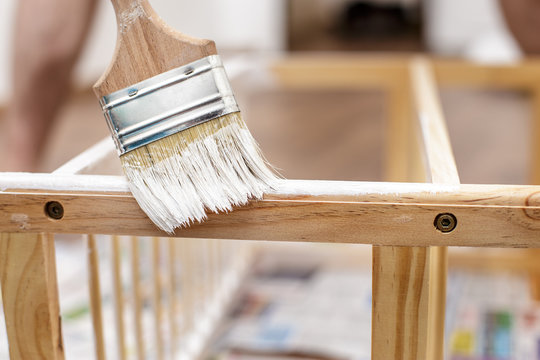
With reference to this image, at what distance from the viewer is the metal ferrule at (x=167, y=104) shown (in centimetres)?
41

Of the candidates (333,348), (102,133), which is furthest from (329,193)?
(102,133)

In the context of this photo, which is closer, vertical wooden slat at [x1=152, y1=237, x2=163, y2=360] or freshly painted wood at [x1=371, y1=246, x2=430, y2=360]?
freshly painted wood at [x1=371, y1=246, x2=430, y2=360]

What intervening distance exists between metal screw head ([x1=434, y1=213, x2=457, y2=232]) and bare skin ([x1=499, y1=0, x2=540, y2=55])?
27.8 inches

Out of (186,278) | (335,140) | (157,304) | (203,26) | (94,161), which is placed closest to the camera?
(94,161)

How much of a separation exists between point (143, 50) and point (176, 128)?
56 mm

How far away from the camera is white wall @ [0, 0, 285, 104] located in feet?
7.44

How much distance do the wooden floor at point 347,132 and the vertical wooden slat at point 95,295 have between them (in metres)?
0.99

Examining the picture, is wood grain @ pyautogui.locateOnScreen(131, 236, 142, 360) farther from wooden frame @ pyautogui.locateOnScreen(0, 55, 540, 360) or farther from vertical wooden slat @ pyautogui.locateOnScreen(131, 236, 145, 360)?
wooden frame @ pyautogui.locateOnScreen(0, 55, 540, 360)

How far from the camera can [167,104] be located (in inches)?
16.0

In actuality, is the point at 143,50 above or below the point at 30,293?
above

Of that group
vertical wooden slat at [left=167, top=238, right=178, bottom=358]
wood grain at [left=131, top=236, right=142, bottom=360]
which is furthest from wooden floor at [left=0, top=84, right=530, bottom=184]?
wood grain at [left=131, top=236, right=142, bottom=360]

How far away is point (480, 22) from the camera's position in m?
3.14

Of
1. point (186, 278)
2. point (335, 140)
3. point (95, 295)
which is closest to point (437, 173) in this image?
point (95, 295)

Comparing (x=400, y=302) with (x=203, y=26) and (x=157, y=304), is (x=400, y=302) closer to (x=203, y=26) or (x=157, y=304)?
(x=157, y=304)
